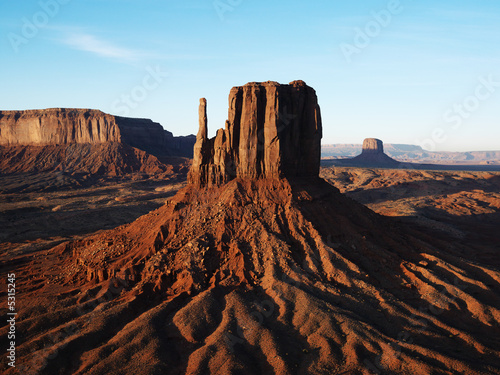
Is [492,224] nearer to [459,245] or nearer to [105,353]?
[459,245]

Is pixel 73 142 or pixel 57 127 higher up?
pixel 57 127

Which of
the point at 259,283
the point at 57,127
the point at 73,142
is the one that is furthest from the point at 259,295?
the point at 57,127

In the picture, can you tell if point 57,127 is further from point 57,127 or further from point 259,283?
point 259,283

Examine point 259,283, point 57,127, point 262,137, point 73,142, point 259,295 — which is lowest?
point 259,295

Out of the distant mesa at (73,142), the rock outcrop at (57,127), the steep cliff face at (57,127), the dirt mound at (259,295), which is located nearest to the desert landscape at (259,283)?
the dirt mound at (259,295)

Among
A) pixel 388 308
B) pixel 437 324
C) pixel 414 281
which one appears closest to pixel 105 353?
pixel 388 308
